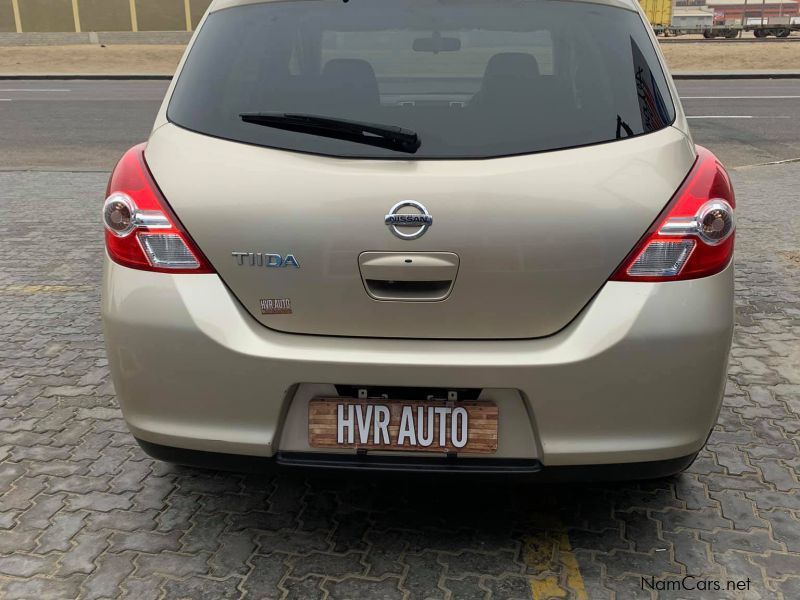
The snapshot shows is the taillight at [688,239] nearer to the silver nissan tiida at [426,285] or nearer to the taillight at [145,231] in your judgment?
the silver nissan tiida at [426,285]

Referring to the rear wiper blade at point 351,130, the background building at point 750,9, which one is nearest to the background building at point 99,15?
the rear wiper blade at point 351,130

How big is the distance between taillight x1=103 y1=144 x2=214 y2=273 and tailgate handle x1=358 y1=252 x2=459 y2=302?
458 mm

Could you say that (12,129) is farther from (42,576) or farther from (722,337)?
(722,337)

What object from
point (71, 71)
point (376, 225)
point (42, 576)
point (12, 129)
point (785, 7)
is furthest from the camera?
point (785, 7)

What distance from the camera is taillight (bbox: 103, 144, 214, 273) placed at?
2414 mm

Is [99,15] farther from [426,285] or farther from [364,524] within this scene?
[426,285]

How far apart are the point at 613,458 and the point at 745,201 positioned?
673 centimetres

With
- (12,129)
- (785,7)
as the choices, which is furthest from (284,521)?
(785,7)

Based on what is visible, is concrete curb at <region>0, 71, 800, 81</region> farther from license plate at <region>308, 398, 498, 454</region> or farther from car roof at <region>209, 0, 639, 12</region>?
license plate at <region>308, 398, 498, 454</region>

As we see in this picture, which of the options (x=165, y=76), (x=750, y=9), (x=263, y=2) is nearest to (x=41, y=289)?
(x=263, y=2)

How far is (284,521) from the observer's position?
293 cm

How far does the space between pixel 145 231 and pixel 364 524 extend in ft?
3.99

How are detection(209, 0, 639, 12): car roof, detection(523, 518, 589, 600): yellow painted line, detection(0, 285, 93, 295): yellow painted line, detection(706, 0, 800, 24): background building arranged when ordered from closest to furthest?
detection(523, 518, 589, 600): yellow painted line → detection(209, 0, 639, 12): car roof → detection(0, 285, 93, 295): yellow painted line → detection(706, 0, 800, 24): background building

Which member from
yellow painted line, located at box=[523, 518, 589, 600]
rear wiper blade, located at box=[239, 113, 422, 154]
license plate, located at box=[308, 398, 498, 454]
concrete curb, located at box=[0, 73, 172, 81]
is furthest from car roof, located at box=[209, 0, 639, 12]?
concrete curb, located at box=[0, 73, 172, 81]
